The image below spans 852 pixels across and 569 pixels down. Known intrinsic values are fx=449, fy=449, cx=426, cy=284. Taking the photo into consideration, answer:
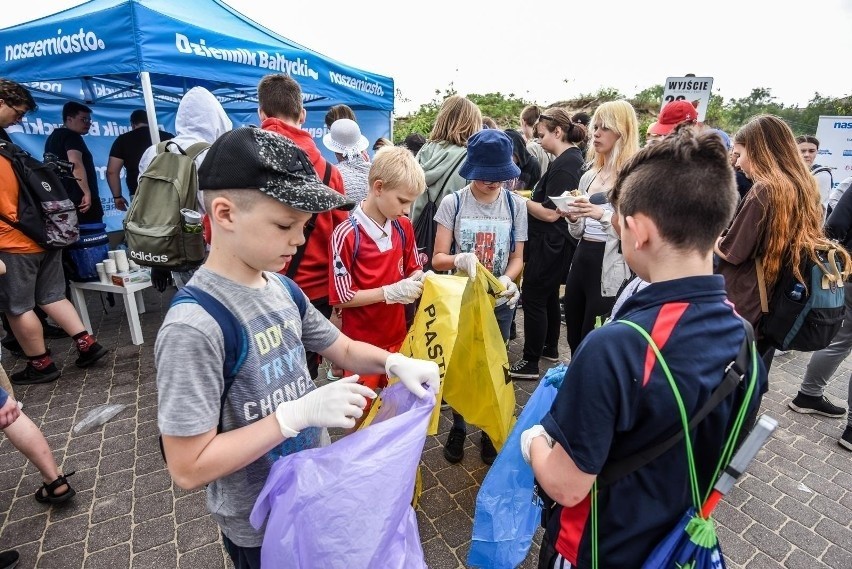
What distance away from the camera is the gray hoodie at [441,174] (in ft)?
11.1

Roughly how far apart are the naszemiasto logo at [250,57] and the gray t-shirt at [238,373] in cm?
391

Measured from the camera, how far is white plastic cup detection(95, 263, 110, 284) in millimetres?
4543

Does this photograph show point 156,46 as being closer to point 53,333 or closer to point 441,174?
point 441,174

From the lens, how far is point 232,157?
1.10 m

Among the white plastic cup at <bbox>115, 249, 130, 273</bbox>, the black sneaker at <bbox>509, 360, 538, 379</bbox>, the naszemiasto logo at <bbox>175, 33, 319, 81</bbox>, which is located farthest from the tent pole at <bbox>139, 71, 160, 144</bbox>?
the black sneaker at <bbox>509, 360, 538, 379</bbox>

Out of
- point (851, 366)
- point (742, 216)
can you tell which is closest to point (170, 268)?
point (742, 216)

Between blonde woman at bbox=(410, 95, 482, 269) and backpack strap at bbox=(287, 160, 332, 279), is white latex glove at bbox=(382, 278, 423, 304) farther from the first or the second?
blonde woman at bbox=(410, 95, 482, 269)

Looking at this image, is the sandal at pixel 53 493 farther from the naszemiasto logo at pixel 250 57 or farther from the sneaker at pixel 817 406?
the sneaker at pixel 817 406

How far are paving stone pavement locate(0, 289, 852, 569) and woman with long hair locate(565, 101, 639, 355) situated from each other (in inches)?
40.9

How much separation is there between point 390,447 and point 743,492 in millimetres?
2790

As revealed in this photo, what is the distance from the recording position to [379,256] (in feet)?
8.16

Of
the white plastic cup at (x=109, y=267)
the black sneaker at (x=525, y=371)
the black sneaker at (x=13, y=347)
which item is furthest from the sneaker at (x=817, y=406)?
the black sneaker at (x=13, y=347)

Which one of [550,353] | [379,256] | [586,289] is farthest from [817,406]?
[379,256]

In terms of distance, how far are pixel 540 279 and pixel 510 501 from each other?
92.5 inches
